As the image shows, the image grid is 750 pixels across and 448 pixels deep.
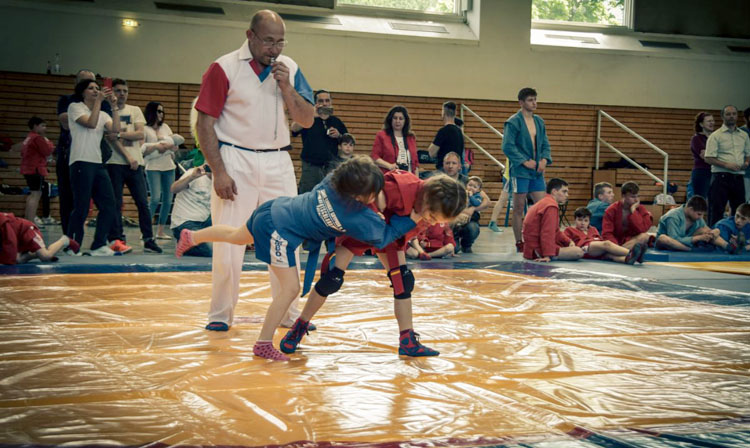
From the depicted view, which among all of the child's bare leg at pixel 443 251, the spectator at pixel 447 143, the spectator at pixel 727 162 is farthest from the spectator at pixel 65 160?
the spectator at pixel 727 162

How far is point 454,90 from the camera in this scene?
43.6ft

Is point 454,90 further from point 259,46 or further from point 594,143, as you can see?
point 259,46

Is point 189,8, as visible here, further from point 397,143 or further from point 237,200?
point 237,200

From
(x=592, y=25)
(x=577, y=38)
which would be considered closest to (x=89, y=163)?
(x=577, y=38)

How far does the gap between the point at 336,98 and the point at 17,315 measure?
31.3 feet

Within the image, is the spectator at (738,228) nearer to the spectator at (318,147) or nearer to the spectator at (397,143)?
the spectator at (397,143)

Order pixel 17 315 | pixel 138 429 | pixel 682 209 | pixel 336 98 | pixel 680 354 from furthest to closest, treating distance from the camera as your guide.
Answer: pixel 336 98
pixel 682 209
pixel 17 315
pixel 680 354
pixel 138 429

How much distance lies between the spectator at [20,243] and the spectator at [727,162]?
703cm

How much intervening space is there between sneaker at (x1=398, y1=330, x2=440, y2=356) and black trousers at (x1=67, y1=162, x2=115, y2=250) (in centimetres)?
430

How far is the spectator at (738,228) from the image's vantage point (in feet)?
25.5

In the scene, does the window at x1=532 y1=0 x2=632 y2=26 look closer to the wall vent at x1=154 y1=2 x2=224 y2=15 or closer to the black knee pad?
the wall vent at x1=154 y1=2 x2=224 y2=15

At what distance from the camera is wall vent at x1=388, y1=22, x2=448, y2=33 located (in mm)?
13125

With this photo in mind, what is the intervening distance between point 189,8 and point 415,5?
13.5 feet

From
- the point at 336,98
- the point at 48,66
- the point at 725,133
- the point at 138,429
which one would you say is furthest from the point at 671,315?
the point at 48,66
